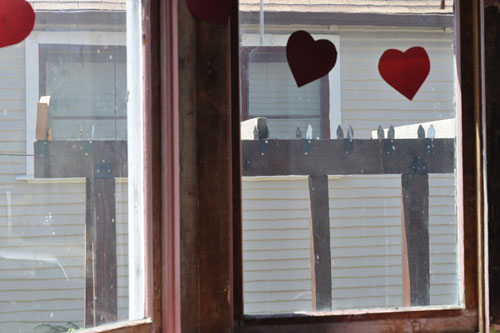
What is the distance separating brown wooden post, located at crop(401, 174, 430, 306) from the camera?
77.7 inches

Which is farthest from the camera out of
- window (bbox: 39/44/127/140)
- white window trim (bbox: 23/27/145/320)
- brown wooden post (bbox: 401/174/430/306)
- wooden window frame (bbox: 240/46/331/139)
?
brown wooden post (bbox: 401/174/430/306)

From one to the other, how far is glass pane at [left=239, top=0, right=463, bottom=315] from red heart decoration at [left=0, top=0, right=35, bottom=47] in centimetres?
61

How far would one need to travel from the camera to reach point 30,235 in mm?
1530

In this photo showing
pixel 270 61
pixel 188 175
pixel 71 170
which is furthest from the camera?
pixel 270 61

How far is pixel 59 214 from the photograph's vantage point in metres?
1.59

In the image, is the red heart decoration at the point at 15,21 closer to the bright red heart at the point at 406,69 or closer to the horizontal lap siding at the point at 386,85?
the horizontal lap siding at the point at 386,85

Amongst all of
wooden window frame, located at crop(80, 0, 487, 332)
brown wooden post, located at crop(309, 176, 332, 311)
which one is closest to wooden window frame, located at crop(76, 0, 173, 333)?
wooden window frame, located at crop(80, 0, 487, 332)

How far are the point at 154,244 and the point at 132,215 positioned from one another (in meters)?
0.10

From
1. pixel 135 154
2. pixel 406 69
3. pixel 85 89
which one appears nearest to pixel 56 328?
pixel 135 154

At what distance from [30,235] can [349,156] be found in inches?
37.1

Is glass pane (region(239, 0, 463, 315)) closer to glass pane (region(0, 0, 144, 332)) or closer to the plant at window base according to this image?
glass pane (region(0, 0, 144, 332))

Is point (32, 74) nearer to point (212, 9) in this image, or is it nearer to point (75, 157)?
point (75, 157)

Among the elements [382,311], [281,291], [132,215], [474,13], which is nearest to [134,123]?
[132,215]

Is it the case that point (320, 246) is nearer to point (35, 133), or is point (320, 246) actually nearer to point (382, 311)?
point (382, 311)
